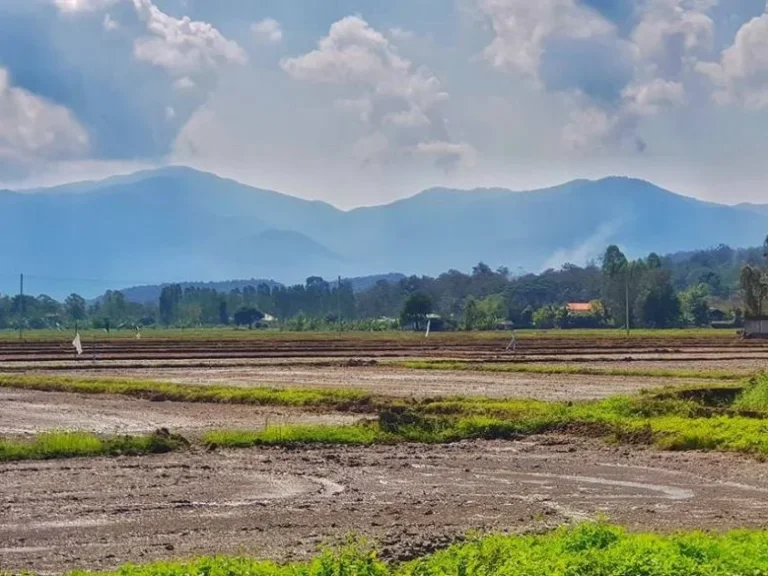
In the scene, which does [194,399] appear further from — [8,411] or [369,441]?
[369,441]

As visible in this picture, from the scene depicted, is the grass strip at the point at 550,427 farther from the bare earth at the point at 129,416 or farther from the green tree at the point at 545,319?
the green tree at the point at 545,319

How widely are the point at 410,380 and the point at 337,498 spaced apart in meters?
25.1

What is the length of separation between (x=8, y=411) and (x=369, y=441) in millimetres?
12098

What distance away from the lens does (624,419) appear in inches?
950

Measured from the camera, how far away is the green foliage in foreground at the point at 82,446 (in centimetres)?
1978

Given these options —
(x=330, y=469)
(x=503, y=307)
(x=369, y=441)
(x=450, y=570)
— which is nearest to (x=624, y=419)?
(x=369, y=441)

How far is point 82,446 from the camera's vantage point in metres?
20.2

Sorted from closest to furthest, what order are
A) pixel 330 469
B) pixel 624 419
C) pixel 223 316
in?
pixel 330 469 < pixel 624 419 < pixel 223 316

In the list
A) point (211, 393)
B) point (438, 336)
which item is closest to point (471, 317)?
point (438, 336)

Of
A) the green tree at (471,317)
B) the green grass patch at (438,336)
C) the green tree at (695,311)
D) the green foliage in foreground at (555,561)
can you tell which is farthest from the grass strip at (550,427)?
the green tree at (695,311)

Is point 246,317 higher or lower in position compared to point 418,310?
higher

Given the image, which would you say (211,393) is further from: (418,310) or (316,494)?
(418,310)

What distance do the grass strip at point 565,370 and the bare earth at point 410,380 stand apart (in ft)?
4.34

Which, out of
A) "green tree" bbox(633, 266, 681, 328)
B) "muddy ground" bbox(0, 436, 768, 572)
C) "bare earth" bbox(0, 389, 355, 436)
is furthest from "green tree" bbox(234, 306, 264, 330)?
"muddy ground" bbox(0, 436, 768, 572)
